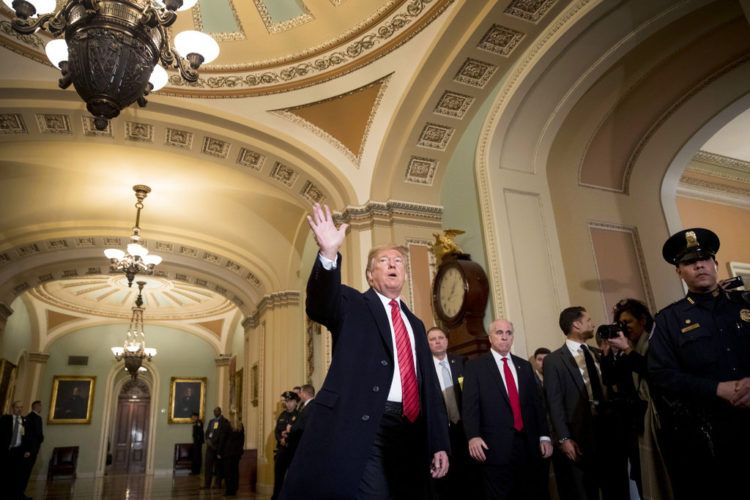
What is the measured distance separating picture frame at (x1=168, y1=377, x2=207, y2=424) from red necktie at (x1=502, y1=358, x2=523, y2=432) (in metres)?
15.3

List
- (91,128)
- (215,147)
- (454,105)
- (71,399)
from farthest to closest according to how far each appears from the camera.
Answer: (71,399) < (215,147) < (91,128) < (454,105)

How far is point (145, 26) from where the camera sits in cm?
332

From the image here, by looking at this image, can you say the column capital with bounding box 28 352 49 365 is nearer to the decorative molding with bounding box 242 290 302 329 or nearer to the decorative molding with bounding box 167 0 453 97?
the decorative molding with bounding box 242 290 302 329

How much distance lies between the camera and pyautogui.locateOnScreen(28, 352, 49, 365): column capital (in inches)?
586

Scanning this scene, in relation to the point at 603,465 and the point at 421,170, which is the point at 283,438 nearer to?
the point at 421,170

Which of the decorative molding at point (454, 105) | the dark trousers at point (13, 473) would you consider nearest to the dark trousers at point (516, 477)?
the decorative molding at point (454, 105)

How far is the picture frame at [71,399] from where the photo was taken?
15.2 m

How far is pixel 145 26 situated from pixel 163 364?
15.6 m

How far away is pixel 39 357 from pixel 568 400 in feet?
53.1

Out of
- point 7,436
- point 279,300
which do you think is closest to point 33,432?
point 7,436

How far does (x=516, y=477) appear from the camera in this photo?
3059mm

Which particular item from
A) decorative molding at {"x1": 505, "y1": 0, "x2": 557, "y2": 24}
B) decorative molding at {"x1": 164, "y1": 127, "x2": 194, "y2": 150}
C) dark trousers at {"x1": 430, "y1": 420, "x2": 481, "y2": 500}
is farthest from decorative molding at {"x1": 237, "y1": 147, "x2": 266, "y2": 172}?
dark trousers at {"x1": 430, "y1": 420, "x2": 481, "y2": 500}

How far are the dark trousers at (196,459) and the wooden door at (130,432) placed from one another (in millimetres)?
2555

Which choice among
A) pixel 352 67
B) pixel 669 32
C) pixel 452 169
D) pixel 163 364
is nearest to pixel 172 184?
pixel 352 67
